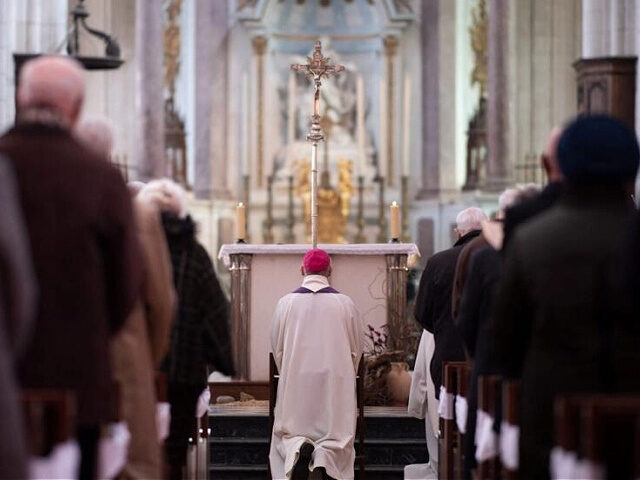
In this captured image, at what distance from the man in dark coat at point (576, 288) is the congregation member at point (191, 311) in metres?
2.11

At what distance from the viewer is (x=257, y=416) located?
11.1 meters

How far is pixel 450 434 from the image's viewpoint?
836cm

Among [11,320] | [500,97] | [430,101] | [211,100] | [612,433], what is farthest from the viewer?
[430,101]

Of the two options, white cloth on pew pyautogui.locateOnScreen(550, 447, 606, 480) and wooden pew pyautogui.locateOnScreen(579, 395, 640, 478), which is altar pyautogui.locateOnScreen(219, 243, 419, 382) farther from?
wooden pew pyautogui.locateOnScreen(579, 395, 640, 478)

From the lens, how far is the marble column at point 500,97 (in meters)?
19.5

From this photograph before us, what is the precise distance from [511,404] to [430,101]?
16813mm

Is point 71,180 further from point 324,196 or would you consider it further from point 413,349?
point 324,196

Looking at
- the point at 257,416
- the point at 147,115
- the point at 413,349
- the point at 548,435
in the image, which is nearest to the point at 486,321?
the point at 548,435

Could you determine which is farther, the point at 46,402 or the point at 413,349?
the point at 413,349

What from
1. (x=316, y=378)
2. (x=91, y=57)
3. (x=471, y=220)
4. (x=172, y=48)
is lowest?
(x=316, y=378)

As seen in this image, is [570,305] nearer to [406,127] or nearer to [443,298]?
[443,298]

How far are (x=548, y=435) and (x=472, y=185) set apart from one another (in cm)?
1614

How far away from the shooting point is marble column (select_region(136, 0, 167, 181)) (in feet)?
61.6

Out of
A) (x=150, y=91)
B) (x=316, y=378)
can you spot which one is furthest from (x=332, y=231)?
(x=316, y=378)
